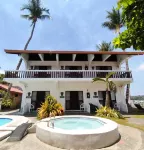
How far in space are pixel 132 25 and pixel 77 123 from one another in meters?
8.43

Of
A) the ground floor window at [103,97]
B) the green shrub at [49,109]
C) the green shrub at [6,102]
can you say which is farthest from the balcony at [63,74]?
the green shrub at [6,102]

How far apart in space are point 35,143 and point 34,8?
28.4m

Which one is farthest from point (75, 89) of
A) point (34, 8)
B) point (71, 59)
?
point (34, 8)

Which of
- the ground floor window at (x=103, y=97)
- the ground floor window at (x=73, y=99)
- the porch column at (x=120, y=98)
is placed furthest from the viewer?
the ground floor window at (x=103, y=97)

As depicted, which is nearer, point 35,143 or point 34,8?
point 35,143

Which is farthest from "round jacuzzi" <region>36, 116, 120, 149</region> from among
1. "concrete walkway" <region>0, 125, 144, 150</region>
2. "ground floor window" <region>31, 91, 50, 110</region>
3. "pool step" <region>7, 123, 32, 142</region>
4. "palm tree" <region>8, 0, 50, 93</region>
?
"palm tree" <region>8, 0, 50, 93</region>

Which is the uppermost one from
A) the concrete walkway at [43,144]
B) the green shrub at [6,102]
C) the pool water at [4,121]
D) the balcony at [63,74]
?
the balcony at [63,74]

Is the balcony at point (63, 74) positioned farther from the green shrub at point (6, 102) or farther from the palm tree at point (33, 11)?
the palm tree at point (33, 11)

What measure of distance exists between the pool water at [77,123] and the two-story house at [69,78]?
6.11 metres

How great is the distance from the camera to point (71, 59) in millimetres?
20688

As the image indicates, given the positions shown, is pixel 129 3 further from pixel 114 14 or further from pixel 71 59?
pixel 114 14

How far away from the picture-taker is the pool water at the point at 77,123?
10.4m

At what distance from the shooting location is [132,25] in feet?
13.9

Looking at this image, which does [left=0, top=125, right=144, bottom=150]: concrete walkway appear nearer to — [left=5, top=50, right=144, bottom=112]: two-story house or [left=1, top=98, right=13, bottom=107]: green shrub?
[left=5, top=50, right=144, bottom=112]: two-story house
